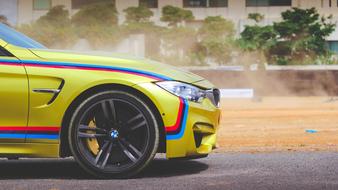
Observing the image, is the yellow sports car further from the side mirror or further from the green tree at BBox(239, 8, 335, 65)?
the green tree at BBox(239, 8, 335, 65)

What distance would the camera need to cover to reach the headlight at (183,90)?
6.23 m

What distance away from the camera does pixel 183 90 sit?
6270 millimetres

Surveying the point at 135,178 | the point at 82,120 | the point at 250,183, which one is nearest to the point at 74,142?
the point at 82,120

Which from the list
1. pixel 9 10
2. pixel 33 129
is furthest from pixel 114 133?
pixel 9 10

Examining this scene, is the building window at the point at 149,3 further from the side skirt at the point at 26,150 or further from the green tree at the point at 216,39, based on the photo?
the side skirt at the point at 26,150

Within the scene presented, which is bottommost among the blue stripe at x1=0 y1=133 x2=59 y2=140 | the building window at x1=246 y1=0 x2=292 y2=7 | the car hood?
the blue stripe at x1=0 y1=133 x2=59 y2=140

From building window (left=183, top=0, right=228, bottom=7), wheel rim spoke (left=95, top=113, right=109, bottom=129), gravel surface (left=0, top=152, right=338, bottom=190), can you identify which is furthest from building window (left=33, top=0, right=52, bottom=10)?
wheel rim spoke (left=95, top=113, right=109, bottom=129)

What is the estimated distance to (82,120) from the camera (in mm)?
6160

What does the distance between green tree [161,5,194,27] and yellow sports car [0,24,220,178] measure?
44.4 metres

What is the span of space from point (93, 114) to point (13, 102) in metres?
0.64

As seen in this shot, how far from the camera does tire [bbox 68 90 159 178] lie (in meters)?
6.15

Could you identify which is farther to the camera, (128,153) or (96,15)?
(96,15)

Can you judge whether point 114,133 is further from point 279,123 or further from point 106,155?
point 279,123

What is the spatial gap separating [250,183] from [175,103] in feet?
2.86
